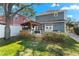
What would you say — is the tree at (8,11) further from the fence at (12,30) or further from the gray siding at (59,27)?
the gray siding at (59,27)

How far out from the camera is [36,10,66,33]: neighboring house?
122 inches

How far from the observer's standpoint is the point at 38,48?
121 inches

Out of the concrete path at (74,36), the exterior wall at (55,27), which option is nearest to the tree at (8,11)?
the exterior wall at (55,27)

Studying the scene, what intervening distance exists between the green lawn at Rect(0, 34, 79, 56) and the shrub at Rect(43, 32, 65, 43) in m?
0.06

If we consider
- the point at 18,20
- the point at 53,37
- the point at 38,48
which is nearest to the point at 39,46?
the point at 38,48

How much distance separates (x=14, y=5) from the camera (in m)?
3.12

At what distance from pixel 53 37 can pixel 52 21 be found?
22 centimetres

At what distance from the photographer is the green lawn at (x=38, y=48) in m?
3.05

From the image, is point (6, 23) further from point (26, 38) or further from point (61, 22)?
point (61, 22)

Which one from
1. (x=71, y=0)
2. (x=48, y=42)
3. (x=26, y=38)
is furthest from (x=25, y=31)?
(x=71, y=0)

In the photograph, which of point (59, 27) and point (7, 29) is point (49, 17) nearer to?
point (59, 27)

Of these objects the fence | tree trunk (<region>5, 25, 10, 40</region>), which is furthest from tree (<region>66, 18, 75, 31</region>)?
tree trunk (<region>5, 25, 10, 40</region>)

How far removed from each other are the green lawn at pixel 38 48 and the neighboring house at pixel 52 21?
180 mm

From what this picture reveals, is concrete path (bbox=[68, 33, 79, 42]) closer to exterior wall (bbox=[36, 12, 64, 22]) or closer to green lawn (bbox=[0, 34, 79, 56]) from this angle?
green lawn (bbox=[0, 34, 79, 56])
